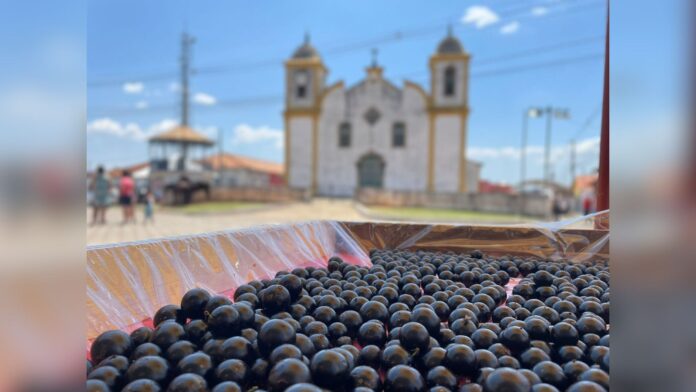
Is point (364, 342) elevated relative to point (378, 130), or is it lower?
lower

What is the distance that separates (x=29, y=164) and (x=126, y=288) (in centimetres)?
133

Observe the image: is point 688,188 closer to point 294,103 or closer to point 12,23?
point 12,23

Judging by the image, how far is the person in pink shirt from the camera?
37.3ft

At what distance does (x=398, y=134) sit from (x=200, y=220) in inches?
603

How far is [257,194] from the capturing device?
71.7 feet

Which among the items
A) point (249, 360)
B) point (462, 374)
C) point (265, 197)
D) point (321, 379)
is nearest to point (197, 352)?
point (249, 360)

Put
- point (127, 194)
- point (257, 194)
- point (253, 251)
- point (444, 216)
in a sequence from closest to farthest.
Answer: point (253, 251) < point (127, 194) < point (444, 216) < point (257, 194)

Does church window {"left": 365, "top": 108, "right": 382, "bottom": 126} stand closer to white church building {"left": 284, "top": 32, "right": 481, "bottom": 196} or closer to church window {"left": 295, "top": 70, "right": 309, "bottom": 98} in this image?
white church building {"left": 284, "top": 32, "right": 481, "bottom": 196}

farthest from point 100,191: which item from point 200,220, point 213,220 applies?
point 213,220

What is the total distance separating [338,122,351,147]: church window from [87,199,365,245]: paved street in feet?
22.2

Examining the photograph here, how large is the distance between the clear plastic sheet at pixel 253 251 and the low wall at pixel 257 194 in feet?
59.2

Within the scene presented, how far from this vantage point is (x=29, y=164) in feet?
1.96

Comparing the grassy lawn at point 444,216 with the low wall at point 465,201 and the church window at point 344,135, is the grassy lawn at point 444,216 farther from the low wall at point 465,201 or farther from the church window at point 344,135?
the church window at point 344,135

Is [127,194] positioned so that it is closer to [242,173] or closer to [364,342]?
[364,342]
